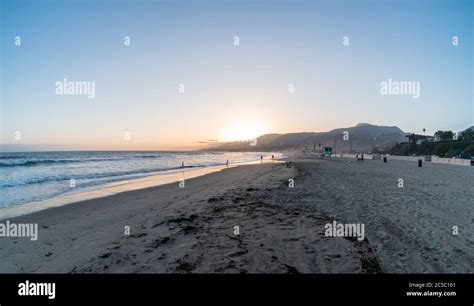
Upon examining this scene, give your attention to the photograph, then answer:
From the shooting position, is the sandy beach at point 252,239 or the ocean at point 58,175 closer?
the sandy beach at point 252,239

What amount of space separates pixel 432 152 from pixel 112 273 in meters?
91.3

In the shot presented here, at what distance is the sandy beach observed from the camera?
4.61 m

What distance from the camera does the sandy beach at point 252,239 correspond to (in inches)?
181

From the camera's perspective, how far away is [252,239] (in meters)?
5.78

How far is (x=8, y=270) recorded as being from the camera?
507 cm
